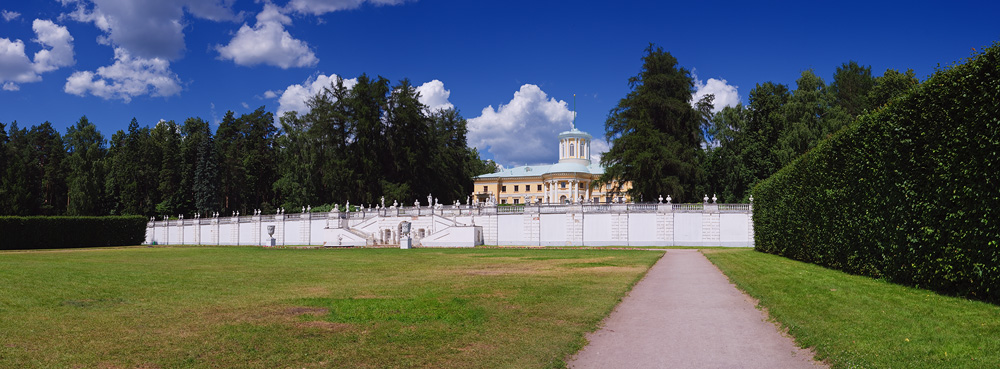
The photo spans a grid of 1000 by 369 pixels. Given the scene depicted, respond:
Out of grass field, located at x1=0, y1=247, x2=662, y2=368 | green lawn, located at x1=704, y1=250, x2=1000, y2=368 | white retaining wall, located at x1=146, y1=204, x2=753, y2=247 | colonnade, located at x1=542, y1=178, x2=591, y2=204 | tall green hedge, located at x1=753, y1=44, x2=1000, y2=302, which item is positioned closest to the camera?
green lawn, located at x1=704, y1=250, x2=1000, y2=368

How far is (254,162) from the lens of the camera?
317 feet

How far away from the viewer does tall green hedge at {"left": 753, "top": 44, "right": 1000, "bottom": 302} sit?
40.3ft

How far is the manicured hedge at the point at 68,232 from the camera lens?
59906mm

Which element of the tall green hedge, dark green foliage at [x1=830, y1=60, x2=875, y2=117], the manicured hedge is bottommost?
the manicured hedge

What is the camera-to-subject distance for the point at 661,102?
61781mm

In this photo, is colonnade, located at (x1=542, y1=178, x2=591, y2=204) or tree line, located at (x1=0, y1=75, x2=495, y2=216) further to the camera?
colonnade, located at (x1=542, y1=178, x2=591, y2=204)

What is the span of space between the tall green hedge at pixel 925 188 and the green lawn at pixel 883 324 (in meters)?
0.74

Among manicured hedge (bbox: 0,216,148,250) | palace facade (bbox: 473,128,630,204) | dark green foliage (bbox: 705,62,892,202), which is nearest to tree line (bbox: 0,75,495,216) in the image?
palace facade (bbox: 473,128,630,204)

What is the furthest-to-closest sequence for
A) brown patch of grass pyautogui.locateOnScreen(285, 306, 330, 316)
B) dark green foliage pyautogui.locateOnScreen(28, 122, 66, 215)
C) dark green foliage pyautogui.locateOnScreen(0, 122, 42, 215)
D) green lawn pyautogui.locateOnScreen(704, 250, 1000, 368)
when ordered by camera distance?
dark green foliage pyautogui.locateOnScreen(28, 122, 66, 215), dark green foliage pyautogui.locateOnScreen(0, 122, 42, 215), brown patch of grass pyautogui.locateOnScreen(285, 306, 330, 316), green lawn pyautogui.locateOnScreen(704, 250, 1000, 368)

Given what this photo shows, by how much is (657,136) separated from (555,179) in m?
46.9

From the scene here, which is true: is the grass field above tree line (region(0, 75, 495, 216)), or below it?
below

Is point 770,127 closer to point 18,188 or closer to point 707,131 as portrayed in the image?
point 707,131

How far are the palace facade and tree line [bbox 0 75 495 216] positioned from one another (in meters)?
6.34

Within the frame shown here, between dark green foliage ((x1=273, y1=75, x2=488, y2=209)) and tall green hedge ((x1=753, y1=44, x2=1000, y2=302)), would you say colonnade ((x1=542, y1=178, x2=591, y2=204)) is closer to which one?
dark green foliage ((x1=273, y1=75, x2=488, y2=209))
